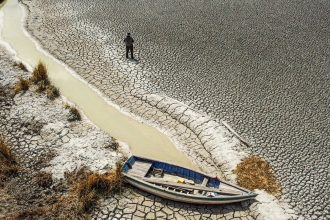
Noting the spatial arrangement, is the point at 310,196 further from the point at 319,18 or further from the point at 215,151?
the point at 319,18

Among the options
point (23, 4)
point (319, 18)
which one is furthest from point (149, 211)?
point (23, 4)

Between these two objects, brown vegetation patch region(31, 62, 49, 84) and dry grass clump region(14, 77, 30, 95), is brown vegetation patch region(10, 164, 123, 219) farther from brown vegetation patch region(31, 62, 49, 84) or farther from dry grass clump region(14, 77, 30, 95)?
brown vegetation patch region(31, 62, 49, 84)

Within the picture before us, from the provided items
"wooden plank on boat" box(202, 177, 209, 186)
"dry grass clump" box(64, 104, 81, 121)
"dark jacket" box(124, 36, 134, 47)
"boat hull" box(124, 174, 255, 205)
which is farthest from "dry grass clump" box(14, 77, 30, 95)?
"wooden plank on boat" box(202, 177, 209, 186)

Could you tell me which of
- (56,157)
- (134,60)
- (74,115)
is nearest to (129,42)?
(134,60)

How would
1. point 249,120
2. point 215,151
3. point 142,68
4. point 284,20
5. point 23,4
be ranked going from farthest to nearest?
point 23,4 → point 284,20 → point 142,68 → point 249,120 → point 215,151

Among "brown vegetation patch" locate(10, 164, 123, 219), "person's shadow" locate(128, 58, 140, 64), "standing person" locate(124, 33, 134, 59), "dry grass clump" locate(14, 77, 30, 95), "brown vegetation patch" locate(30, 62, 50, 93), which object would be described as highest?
"standing person" locate(124, 33, 134, 59)

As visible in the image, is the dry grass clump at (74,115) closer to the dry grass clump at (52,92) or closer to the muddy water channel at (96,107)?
the muddy water channel at (96,107)

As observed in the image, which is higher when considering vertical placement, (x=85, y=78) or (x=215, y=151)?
(x=85, y=78)
